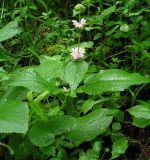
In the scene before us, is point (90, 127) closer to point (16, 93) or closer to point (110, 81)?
point (110, 81)

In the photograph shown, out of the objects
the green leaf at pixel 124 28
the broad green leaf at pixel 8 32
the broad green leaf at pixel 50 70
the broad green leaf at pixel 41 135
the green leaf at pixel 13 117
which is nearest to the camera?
the green leaf at pixel 13 117

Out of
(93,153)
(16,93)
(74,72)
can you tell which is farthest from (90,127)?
(16,93)

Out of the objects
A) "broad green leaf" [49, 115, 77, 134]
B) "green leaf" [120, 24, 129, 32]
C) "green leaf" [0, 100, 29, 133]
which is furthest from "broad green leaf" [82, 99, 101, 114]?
"green leaf" [120, 24, 129, 32]

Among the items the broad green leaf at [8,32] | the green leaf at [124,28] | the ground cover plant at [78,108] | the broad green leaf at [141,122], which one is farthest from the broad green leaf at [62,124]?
the green leaf at [124,28]

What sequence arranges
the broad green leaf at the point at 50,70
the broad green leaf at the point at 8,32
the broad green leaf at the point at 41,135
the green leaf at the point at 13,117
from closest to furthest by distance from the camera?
the green leaf at the point at 13,117 → the broad green leaf at the point at 41,135 → the broad green leaf at the point at 50,70 → the broad green leaf at the point at 8,32

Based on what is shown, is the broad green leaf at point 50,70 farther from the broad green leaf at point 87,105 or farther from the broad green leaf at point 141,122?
the broad green leaf at point 141,122

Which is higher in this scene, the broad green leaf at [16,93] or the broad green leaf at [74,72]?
the broad green leaf at [74,72]
